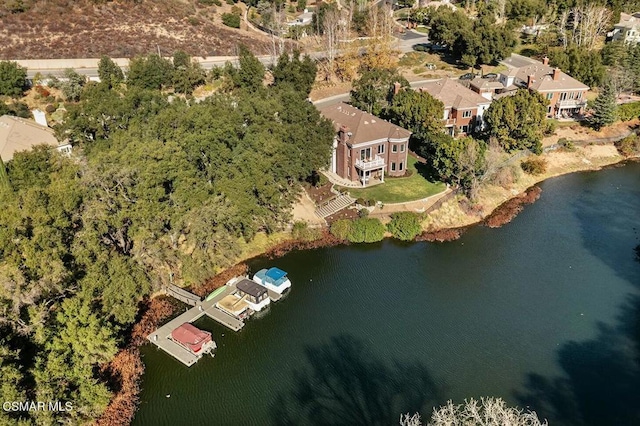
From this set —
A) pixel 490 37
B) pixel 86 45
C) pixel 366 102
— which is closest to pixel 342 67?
pixel 366 102

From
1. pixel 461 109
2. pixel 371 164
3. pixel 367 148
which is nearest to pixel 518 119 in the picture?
pixel 461 109

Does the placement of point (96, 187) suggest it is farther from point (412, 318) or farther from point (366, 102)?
point (366, 102)

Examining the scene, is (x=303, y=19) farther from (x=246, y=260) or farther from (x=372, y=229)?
(x=246, y=260)

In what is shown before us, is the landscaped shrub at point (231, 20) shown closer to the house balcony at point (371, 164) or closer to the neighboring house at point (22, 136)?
the neighboring house at point (22, 136)

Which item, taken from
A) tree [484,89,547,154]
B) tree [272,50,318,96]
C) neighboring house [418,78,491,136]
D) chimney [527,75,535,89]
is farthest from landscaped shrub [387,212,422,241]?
chimney [527,75,535,89]

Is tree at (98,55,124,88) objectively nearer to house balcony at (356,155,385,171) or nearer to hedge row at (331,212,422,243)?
house balcony at (356,155,385,171)

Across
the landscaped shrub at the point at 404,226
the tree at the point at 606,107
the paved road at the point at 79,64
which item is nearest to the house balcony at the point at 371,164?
the landscaped shrub at the point at 404,226
